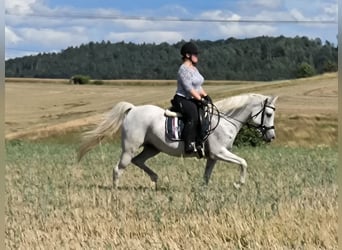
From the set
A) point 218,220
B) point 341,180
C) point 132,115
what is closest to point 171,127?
point 132,115

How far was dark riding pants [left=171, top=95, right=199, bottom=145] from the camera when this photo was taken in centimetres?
1059

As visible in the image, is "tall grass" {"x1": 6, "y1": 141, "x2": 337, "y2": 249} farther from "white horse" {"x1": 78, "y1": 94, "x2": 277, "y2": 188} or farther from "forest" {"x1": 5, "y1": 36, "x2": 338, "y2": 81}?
"forest" {"x1": 5, "y1": 36, "x2": 338, "y2": 81}

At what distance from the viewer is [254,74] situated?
81.0m

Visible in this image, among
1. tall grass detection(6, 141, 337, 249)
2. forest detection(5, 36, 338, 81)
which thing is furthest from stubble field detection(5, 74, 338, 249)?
forest detection(5, 36, 338, 81)

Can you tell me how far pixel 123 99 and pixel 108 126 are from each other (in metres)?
53.4

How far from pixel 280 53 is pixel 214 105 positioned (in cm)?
7037

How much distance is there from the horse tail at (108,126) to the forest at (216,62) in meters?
60.2

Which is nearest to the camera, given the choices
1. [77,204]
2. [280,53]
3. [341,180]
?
[341,180]

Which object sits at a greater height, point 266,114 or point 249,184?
point 266,114

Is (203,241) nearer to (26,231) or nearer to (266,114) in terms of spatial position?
(26,231)

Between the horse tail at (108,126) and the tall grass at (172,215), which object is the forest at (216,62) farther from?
the tall grass at (172,215)

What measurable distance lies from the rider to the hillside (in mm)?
17097

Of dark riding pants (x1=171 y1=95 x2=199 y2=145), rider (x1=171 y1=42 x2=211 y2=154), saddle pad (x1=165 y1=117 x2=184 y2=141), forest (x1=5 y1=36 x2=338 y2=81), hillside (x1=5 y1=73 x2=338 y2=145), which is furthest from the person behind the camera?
forest (x1=5 y1=36 x2=338 y2=81)

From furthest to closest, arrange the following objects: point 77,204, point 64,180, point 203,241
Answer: point 64,180
point 77,204
point 203,241
